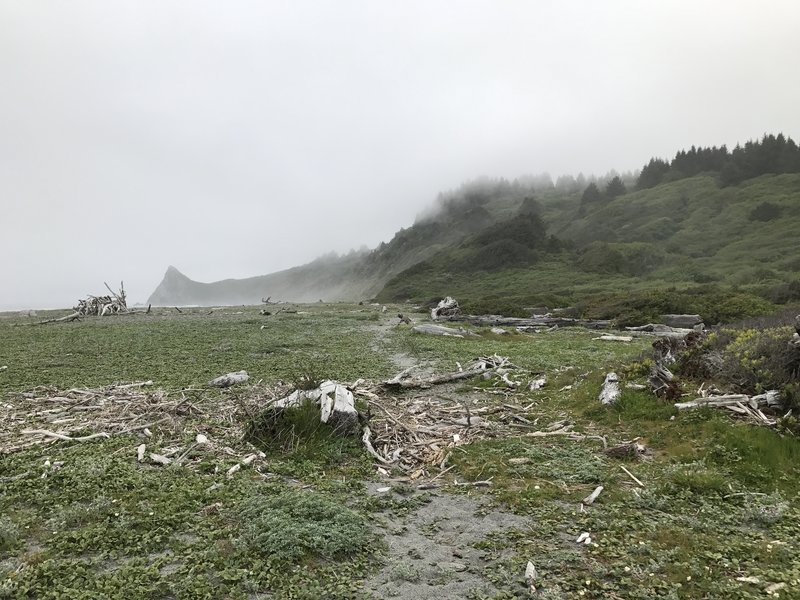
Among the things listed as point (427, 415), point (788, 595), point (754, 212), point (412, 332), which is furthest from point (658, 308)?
point (754, 212)

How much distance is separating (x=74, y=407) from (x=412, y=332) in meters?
26.8

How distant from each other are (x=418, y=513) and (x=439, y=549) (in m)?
1.46

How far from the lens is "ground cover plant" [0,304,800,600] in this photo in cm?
664

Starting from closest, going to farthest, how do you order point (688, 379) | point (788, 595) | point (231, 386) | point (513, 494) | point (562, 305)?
point (788, 595), point (513, 494), point (688, 379), point (231, 386), point (562, 305)

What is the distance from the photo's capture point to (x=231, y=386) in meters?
19.4

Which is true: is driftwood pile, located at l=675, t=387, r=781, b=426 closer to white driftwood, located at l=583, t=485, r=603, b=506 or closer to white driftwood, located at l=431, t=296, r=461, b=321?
white driftwood, located at l=583, t=485, r=603, b=506

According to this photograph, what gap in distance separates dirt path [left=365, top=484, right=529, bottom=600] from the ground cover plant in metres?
0.04

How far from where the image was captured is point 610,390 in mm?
15328

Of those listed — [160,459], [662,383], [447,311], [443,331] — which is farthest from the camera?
[447,311]

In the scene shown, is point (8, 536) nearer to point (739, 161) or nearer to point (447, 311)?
point (447, 311)

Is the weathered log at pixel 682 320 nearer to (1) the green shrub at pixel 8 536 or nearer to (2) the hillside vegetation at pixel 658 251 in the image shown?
(2) the hillside vegetation at pixel 658 251

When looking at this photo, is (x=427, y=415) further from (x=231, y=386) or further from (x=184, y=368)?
(x=184, y=368)

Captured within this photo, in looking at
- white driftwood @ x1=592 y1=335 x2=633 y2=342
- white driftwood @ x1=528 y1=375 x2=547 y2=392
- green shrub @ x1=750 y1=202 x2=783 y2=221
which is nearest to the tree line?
green shrub @ x1=750 y1=202 x2=783 y2=221

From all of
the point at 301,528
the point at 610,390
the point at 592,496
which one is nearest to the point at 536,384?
the point at 610,390
